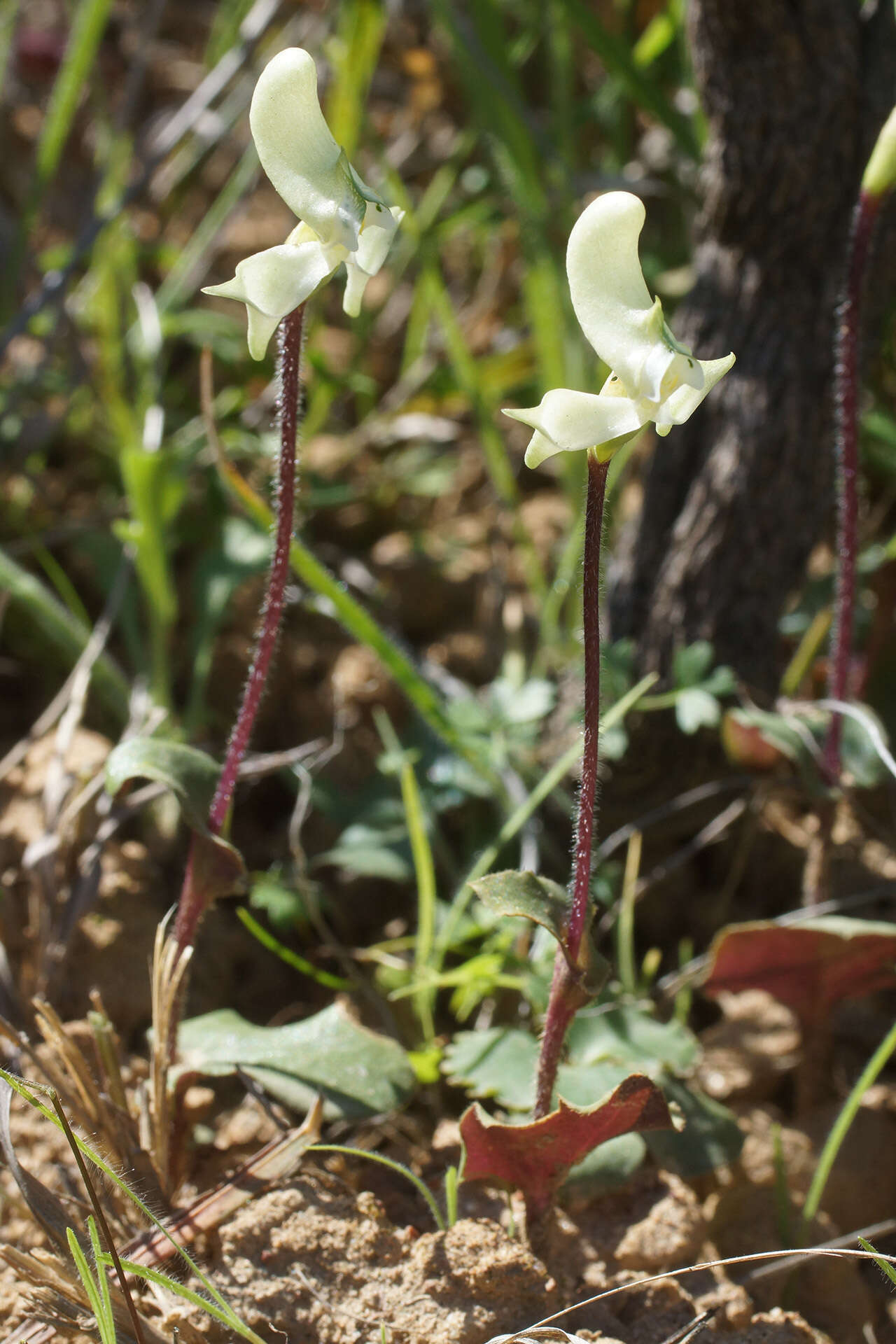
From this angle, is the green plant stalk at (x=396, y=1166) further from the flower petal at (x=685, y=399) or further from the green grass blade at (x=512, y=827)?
the flower petal at (x=685, y=399)

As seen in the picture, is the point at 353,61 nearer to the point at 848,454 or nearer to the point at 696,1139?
the point at 848,454

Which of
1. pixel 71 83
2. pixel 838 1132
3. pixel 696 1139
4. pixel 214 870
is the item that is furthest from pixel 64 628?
pixel 838 1132

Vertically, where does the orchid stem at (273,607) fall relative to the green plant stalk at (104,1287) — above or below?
above

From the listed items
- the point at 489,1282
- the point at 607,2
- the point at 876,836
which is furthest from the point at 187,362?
the point at 489,1282

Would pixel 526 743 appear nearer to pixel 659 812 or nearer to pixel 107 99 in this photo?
pixel 659 812

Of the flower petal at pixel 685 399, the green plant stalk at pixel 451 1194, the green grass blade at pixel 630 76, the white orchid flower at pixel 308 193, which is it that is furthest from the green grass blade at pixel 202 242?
the green plant stalk at pixel 451 1194

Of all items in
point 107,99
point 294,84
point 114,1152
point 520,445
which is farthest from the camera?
point 107,99

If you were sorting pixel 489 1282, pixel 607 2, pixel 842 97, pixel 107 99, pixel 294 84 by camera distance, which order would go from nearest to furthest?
pixel 294 84 → pixel 489 1282 → pixel 842 97 → pixel 607 2 → pixel 107 99
